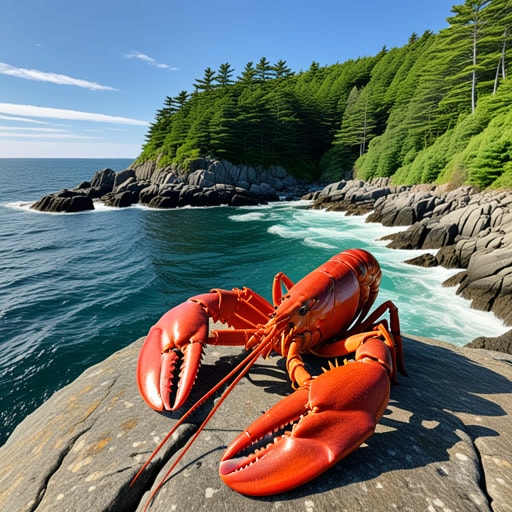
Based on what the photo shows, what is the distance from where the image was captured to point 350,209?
3794 cm

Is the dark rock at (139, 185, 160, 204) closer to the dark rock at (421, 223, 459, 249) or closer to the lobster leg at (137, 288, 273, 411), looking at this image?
the dark rock at (421, 223, 459, 249)

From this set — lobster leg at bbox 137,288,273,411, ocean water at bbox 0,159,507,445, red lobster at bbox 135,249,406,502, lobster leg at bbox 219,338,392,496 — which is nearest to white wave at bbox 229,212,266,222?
ocean water at bbox 0,159,507,445

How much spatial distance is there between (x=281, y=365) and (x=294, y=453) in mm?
2055

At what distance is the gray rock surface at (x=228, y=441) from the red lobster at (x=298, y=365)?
21 cm

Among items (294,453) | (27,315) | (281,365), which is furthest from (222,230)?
(294,453)

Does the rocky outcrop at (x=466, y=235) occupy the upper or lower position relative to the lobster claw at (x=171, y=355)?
lower


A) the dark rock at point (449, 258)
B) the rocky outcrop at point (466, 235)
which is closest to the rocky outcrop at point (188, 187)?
the rocky outcrop at point (466, 235)

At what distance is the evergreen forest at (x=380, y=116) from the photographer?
34.1 m

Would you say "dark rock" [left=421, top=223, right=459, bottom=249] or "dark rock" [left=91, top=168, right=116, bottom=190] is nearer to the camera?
"dark rock" [left=421, top=223, right=459, bottom=249]

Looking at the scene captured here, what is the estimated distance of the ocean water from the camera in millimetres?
11320

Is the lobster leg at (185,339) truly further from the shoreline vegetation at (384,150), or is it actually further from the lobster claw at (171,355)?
the shoreline vegetation at (384,150)

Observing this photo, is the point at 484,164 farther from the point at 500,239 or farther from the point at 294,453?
the point at 294,453

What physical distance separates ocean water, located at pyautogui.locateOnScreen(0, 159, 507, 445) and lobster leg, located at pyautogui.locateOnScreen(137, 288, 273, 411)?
A: 320 inches

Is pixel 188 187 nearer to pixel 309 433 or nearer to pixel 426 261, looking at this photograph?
pixel 426 261
